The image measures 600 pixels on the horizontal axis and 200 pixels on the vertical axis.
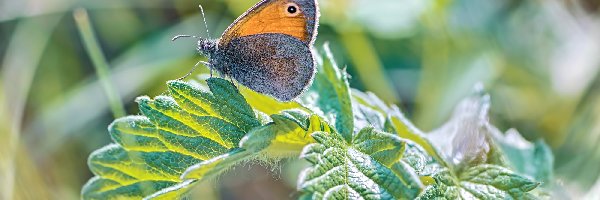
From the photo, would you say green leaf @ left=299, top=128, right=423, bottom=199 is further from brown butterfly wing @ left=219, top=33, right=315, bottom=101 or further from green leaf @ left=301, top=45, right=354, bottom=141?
brown butterfly wing @ left=219, top=33, right=315, bottom=101

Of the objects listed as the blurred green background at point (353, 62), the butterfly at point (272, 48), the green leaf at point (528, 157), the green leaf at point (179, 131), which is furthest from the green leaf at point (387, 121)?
the blurred green background at point (353, 62)

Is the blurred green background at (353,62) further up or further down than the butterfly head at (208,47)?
further up

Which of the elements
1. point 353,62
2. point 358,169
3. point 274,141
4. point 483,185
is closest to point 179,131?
point 274,141

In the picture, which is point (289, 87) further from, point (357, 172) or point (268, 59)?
point (357, 172)

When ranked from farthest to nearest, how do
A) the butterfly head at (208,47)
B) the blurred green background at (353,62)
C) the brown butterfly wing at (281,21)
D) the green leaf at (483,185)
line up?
the blurred green background at (353,62)
the butterfly head at (208,47)
the brown butterfly wing at (281,21)
the green leaf at (483,185)

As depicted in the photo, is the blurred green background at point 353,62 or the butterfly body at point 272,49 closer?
the butterfly body at point 272,49

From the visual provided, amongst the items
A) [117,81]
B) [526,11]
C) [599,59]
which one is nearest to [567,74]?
[599,59]

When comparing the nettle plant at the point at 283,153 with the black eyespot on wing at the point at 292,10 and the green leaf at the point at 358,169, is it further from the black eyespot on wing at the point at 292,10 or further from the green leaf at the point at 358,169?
the black eyespot on wing at the point at 292,10
